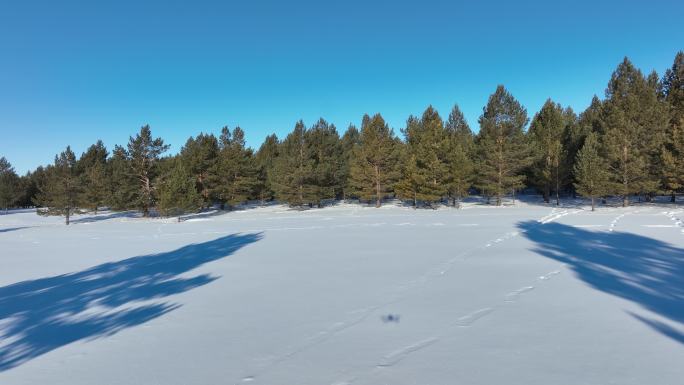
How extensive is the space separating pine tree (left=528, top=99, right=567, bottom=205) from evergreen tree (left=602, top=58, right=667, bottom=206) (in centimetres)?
531

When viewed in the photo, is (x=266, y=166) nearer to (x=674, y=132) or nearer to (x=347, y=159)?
(x=347, y=159)

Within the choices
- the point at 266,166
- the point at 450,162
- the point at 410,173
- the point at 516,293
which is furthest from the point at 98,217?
the point at 516,293

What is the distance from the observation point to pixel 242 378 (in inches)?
173

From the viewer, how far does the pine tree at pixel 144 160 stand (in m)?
38.5

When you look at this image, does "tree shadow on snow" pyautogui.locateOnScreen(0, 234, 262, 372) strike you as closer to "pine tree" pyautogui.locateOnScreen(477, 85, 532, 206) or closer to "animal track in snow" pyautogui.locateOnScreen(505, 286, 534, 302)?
"animal track in snow" pyautogui.locateOnScreen(505, 286, 534, 302)

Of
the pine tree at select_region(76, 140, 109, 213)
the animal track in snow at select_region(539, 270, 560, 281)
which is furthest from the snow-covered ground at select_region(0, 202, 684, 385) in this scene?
the pine tree at select_region(76, 140, 109, 213)

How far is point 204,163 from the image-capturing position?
43.1 metres

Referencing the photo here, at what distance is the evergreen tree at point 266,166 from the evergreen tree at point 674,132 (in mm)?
39227

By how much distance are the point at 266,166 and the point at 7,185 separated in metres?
50.7

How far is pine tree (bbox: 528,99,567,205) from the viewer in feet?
127

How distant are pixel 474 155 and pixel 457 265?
3465 cm

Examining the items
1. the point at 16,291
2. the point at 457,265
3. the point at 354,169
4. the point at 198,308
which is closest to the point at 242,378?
the point at 198,308

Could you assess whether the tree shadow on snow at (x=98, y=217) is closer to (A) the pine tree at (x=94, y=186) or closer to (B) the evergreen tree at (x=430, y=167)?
(A) the pine tree at (x=94, y=186)

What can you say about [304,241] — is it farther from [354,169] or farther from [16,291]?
[354,169]
